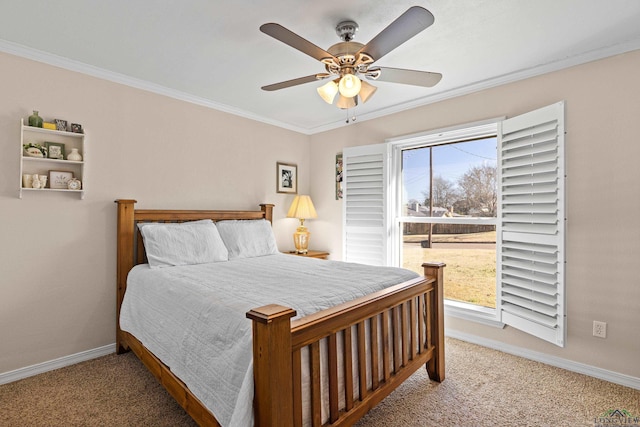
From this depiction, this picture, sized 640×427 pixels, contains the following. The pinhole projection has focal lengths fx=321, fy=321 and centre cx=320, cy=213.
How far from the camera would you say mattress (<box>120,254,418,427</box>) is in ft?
4.47

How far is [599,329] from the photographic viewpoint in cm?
236

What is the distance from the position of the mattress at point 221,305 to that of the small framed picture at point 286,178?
5.27ft

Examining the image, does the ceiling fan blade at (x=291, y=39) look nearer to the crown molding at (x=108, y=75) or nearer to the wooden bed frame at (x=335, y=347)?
the wooden bed frame at (x=335, y=347)

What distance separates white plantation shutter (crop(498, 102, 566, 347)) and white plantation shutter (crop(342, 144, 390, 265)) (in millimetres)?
1207

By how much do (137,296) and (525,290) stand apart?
120 inches

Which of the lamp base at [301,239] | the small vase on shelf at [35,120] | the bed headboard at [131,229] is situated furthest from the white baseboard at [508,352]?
the lamp base at [301,239]

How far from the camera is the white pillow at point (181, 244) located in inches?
104

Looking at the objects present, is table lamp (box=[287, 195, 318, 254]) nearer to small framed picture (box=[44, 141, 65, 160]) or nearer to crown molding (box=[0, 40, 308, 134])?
crown molding (box=[0, 40, 308, 134])

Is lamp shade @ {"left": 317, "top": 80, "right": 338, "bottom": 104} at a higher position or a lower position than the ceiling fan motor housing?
lower

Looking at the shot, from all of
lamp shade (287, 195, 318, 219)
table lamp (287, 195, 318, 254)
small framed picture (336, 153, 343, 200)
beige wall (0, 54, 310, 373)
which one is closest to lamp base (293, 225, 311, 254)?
table lamp (287, 195, 318, 254)

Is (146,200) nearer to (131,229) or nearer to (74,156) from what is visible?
(131,229)

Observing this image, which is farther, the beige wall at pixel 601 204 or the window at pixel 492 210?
the window at pixel 492 210

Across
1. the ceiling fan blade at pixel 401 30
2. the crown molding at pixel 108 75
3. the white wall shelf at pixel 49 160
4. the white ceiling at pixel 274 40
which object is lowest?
the white wall shelf at pixel 49 160

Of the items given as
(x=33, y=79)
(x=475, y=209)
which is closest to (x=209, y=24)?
(x=33, y=79)
